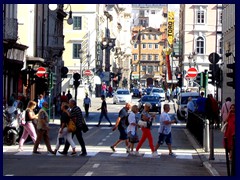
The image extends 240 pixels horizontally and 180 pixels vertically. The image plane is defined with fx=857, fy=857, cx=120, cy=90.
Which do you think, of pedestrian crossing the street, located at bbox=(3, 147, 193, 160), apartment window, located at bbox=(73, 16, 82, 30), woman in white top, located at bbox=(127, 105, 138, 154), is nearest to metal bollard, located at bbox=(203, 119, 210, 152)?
pedestrian crossing the street, located at bbox=(3, 147, 193, 160)

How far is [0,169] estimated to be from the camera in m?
17.4

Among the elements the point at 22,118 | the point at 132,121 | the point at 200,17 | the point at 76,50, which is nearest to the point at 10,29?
the point at 22,118

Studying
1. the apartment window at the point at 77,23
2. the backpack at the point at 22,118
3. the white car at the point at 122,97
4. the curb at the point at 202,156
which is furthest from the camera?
the apartment window at the point at 77,23

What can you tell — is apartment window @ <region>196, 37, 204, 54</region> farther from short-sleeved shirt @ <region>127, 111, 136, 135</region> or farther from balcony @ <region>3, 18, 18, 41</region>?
short-sleeved shirt @ <region>127, 111, 136, 135</region>

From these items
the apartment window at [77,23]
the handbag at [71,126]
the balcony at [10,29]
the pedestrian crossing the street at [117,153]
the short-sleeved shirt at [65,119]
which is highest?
the apartment window at [77,23]

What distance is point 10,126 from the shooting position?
95.3 feet

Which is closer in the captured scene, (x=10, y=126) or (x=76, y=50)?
(x=10, y=126)

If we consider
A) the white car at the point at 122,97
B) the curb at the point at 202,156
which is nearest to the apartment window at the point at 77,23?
the white car at the point at 122,97

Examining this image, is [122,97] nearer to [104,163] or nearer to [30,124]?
[30,124]

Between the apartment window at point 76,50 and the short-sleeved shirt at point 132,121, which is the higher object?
the apartment window at point 76,50

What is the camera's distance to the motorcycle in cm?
2891

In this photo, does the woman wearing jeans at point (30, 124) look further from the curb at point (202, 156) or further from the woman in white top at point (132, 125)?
the curb at point (202, 156)

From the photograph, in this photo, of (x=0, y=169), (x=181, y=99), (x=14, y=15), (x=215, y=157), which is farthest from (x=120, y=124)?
(x=181, y=99)

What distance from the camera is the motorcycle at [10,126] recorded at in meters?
28.9
